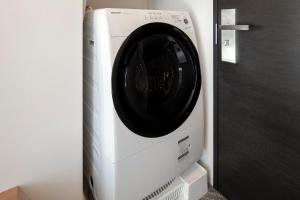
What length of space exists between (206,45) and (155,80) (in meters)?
0.44

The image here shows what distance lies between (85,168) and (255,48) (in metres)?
1.22

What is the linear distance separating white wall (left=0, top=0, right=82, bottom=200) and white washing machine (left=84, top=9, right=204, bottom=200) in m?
0.13

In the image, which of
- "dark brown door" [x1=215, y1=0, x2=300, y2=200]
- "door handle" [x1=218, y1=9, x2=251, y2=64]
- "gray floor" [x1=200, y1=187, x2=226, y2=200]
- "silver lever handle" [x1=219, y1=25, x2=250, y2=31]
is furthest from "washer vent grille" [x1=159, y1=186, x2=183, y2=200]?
"silver lever handle" [x1=219, y1=25, x2=250, y2=31]

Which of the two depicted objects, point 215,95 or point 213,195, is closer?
point 215,95

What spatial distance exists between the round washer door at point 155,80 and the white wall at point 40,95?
0.23m

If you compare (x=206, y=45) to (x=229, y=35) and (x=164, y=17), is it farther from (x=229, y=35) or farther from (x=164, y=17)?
(x=164, y=17)

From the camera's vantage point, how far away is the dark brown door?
42.4 inches

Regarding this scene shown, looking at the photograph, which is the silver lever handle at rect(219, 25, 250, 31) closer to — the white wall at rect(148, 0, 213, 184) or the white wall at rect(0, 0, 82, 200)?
the white wall at rect(148, 0, 213, 184)

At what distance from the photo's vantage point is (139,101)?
1249 millimetres

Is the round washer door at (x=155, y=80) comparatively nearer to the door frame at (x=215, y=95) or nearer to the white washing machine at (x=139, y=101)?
the white washing machine at (x=139, y=101)

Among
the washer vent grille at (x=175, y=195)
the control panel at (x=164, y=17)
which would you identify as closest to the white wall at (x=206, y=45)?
the control panel at (x=164, y=17)

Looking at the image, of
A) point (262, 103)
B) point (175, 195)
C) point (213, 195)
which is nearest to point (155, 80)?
point (262, 103)

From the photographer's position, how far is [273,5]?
1.10 m

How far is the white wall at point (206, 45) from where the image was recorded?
150 centimetres
